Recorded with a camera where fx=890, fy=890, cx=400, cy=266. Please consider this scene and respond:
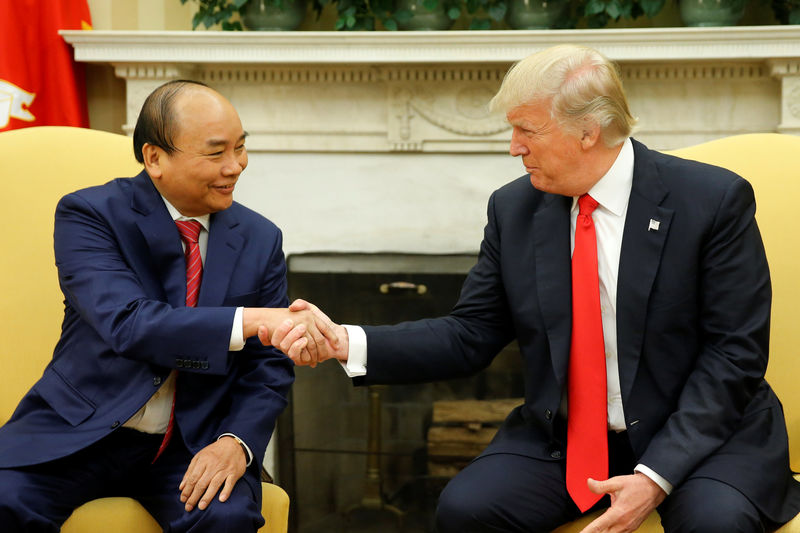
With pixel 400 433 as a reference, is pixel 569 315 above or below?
above

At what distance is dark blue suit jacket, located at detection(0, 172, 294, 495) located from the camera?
178cm

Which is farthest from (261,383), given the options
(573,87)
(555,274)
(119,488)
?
(573,87)

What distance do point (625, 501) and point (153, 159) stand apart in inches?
47.8

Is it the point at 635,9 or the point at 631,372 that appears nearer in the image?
the point at 631,372

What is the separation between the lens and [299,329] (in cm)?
186

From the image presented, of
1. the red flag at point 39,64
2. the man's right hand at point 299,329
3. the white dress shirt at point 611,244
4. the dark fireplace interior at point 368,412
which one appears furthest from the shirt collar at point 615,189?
the red flag at point 39,64

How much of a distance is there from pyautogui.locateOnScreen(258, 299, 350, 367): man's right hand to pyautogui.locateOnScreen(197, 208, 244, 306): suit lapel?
0.52 ft

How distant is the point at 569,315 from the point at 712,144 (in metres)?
0.73

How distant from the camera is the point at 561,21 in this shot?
122 inches

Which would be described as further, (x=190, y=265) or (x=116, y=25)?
(x=116, y=25)

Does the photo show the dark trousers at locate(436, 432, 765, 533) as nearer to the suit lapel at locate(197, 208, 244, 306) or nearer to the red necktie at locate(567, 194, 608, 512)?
the red necktie at locate(567, 194, 608, 512)

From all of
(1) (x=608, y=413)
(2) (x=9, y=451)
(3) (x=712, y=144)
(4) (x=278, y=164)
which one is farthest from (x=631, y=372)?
(4) (x=278, y=164)

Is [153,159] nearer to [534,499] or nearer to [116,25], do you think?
[534,499]

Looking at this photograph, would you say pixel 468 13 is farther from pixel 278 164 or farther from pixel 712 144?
pixel 712 144
